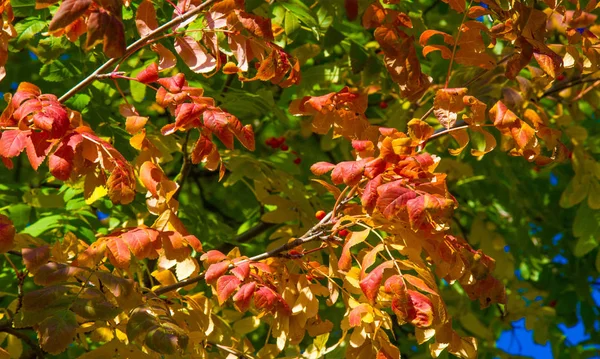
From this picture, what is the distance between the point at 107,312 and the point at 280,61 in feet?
2.30

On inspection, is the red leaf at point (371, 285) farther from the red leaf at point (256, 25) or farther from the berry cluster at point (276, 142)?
the berry cluster at point (276, 142)

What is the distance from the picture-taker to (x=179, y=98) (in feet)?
6.18

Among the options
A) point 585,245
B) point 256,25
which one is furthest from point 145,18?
point 585,245

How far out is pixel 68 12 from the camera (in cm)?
144

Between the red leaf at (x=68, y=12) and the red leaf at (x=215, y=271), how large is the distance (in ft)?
2.29

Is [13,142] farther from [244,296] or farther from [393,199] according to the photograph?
[393,199]

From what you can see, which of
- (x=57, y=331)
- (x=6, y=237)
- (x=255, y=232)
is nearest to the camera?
(x=57, y=331)

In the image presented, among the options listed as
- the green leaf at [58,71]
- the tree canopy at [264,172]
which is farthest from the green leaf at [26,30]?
the green leaf at [58,71]

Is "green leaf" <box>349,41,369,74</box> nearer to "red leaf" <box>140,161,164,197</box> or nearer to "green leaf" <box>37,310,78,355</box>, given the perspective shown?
"red leaf" <box>140,161,164,197</box>

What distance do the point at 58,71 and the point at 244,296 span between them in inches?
49.0

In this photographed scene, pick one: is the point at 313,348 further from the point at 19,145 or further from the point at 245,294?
the point at 19,145

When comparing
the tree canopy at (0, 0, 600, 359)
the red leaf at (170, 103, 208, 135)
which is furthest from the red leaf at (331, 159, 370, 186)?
the red leaf at (170, 103, 208, 135)

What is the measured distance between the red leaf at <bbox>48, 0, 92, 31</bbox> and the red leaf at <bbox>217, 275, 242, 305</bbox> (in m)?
0.68

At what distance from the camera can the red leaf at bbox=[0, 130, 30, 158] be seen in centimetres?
171
